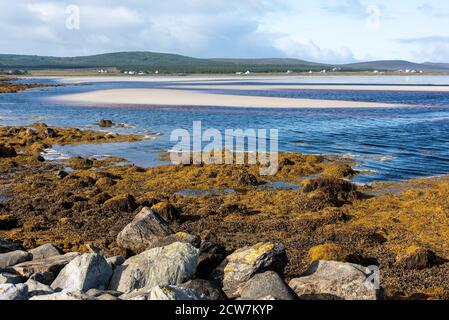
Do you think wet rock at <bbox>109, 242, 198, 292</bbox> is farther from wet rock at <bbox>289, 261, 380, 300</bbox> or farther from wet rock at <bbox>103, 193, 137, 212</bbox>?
wet rock at <bbox>103, 193, 137, 212</bbox>

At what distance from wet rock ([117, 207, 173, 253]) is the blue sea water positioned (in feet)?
50.4

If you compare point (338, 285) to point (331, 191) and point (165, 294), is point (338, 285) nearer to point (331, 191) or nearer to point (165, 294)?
point (165, 294)

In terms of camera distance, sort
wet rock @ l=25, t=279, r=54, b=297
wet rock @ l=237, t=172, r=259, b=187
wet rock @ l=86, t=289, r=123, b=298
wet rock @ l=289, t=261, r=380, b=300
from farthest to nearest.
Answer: wet rock @ l=237, t=172, r=259, b=187 → wet rock @ l=289, t=261, r=380, b=300 → wet rock @ l=86, t=289, r=123, b=298 → wet rock @ l=25, t=279, r=54, b=297

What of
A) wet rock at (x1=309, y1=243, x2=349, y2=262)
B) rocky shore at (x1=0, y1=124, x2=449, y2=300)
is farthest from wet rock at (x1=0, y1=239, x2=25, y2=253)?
wet rock at (x1=309, y1=243, x2=349, y2=262)

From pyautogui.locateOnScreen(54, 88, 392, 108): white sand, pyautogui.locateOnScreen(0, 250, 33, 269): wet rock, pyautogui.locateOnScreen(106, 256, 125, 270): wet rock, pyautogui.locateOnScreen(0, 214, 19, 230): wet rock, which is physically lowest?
pyautogui.locateOnScreen(0, 214, 19, 230): wet rock

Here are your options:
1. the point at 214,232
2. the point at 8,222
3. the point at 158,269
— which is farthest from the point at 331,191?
the point at 158,269

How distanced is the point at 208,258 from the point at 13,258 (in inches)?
195

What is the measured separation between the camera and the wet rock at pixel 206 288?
399 inches

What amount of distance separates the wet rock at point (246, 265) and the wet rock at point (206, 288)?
1.64 ft

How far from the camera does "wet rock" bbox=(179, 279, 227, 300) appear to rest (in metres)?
10.1

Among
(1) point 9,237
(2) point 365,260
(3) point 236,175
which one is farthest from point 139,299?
(3) point 236,175

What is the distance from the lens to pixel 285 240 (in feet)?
60.1

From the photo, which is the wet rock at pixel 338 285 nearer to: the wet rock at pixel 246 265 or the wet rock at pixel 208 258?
the wet rock at pixel 246 265
